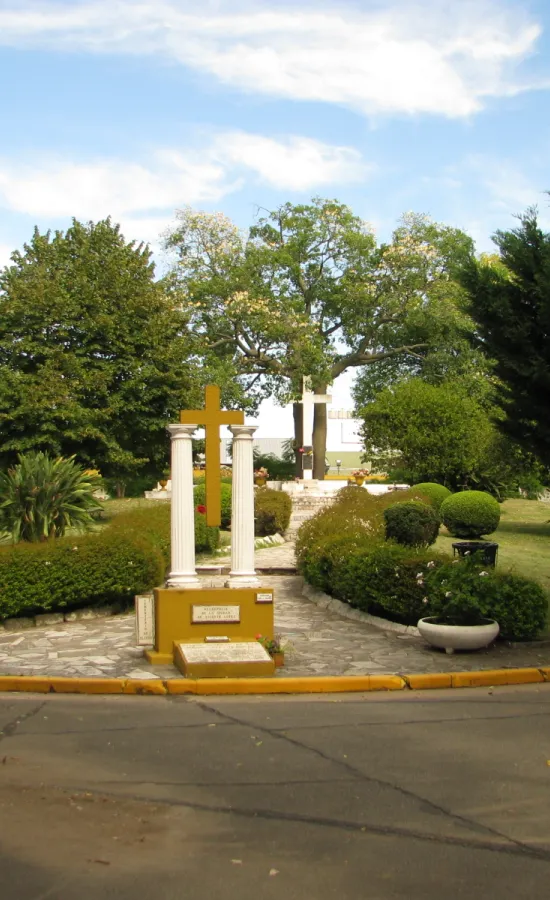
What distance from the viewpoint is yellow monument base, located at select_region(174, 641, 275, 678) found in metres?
9.65

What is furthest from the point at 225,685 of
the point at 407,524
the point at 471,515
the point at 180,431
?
the point at 471,515

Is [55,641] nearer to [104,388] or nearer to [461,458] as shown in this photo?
[104,388]

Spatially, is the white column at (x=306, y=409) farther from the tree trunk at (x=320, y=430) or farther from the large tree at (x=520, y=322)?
the large tree at (x=520, y=322)

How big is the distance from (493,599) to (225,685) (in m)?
3.50

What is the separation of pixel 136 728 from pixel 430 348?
1541 inches

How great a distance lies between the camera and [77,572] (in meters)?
13.3

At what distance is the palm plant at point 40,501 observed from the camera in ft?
51.5

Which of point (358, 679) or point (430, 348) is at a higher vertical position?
point (430, 348)

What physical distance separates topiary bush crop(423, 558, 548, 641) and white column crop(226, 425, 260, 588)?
2.19 m

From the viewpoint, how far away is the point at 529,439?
41.5ft

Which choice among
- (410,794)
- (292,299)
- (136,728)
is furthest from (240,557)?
(292,299)

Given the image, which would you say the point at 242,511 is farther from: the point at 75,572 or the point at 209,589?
the point at 75,572

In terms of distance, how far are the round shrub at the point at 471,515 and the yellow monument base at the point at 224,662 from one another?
46.8ft

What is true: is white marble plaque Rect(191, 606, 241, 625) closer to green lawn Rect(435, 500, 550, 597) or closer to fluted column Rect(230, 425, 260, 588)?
fluted column Rect(230, 425, 260, 588)
